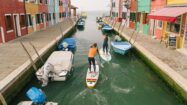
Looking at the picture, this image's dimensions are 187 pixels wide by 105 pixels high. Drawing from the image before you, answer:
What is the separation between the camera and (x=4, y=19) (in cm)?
1959

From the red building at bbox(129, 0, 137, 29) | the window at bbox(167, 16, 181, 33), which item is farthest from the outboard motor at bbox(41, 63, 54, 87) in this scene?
the red building at bbox(129, 0, 137, 29)

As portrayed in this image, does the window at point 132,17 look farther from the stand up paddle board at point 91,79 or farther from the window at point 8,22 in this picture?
the stand up paddle board at point 91,79

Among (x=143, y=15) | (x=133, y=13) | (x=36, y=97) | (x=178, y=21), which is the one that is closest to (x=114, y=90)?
(x=36, y=97)

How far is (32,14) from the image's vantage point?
2773 cm

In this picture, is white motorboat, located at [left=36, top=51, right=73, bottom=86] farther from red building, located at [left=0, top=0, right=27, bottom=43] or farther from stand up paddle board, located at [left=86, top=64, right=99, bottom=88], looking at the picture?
red building, located at [left=0, top=0, right=27, bottom=43]

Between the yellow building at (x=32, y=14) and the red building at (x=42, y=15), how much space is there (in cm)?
110

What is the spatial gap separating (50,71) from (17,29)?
12.9 meters

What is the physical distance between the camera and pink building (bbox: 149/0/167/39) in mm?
21438

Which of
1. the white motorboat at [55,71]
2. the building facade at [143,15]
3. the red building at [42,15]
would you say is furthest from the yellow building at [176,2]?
the red building at [42,15]

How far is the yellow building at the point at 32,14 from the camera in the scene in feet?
86.1

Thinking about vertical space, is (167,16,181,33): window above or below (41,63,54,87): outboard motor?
above

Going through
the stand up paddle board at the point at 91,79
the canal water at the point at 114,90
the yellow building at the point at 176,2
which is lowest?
the canal water at the point at 114,90

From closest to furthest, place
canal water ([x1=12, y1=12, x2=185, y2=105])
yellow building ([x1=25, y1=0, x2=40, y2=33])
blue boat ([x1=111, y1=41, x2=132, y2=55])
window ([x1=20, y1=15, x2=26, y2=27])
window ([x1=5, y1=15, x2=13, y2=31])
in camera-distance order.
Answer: canal water ([x1=12, y1=12, x2=185, y2=105]), blue boat ([x1=111, y1=41, x2=132, y2=55]), window ([x1=5, y1=15, x2=13, y2=31]), window ([x1=20, y1=15, x2=26, y2=27]), yellow building ([x1=25, y1=0, x2=40, y2=33])

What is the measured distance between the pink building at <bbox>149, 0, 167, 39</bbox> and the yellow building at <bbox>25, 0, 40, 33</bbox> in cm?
1439
